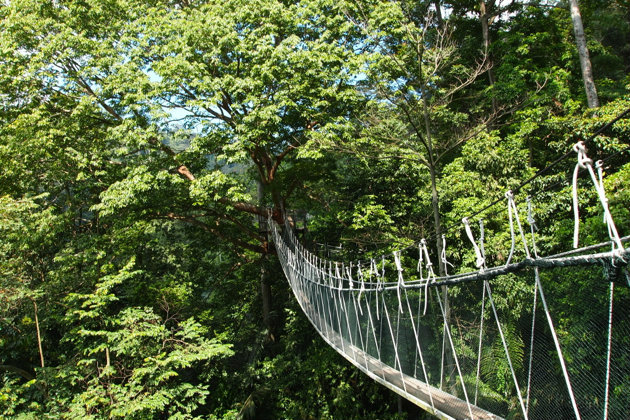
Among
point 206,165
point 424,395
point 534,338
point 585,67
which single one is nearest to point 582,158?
point 534,338

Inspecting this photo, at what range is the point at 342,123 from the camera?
4590mm

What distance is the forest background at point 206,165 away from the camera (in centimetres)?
419

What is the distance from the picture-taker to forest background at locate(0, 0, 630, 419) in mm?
4188

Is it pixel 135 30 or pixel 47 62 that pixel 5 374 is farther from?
pixel 135 30

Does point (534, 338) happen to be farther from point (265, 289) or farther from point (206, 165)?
point (265, 289)

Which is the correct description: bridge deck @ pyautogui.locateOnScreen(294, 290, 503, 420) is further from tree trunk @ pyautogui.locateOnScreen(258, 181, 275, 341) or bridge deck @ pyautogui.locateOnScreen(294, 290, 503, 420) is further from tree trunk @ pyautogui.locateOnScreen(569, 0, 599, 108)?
tree trunk @ pyautogui.locateOnScreen(569, 0, 599, 108)

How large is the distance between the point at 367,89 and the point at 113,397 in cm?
406

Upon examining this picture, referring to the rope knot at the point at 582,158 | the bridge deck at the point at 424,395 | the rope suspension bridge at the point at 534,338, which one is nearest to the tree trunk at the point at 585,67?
the rope suspension bridge at the point at 534,338

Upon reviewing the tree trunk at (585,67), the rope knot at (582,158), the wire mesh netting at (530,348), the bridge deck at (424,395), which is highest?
the tree trunk at (585,67)

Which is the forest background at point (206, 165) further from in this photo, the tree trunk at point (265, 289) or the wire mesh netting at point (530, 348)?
the wire mesh netting at point (530, 348)

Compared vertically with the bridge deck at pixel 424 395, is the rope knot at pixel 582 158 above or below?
above

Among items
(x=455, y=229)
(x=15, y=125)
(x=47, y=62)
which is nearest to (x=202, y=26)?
(x=47, y=62)

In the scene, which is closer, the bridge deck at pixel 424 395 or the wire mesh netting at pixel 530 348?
the wire mesh netting at pixel 530 348

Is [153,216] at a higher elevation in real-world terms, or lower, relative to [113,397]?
higher
